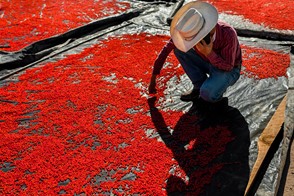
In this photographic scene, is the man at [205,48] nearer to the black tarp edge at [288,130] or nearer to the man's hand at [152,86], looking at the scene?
the man's hand at [152,86]

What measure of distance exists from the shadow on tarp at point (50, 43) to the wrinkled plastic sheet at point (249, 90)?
0.14 meters

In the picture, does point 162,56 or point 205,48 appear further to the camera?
point 162,56

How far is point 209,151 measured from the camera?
90.8 inches

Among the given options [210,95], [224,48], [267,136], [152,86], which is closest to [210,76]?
[210,95]

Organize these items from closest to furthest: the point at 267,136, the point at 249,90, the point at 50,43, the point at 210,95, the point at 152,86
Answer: the point at 267,136, the point at 210,95, the point at 152,86, the point at 249,90, the point at 50,43

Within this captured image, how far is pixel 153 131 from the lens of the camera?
257cm

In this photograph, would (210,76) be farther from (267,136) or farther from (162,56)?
(267,136)

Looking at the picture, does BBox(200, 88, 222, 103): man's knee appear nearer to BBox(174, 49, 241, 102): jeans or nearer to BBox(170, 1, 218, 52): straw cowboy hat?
BBox(174, 49, 241, 102): jeans

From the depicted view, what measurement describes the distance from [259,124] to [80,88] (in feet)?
6.02

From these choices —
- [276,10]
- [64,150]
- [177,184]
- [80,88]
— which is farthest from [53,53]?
[276,10]

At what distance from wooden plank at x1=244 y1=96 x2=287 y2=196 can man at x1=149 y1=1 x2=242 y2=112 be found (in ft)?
1.52

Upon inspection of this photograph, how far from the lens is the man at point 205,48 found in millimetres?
2249

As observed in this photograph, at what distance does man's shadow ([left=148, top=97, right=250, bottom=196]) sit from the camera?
2.01m

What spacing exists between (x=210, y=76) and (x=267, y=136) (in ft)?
2.34
